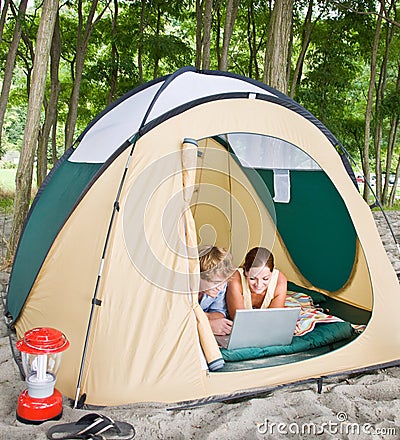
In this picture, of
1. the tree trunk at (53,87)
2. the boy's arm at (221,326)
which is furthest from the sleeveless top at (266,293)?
the tree trunk at (53,87)

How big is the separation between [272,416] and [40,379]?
3.04 ft

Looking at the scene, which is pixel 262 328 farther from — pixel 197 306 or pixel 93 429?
pixel 93 429

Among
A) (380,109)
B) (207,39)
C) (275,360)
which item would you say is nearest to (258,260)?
(275,360)

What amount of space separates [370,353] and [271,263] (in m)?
0.69

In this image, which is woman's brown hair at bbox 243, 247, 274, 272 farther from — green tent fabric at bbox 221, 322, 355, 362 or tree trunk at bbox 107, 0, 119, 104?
tree trunk at bbox 107, 0, 119, 104

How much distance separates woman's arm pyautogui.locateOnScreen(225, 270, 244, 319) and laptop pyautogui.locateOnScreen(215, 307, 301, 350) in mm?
191

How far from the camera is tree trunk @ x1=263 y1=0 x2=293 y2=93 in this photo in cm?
494

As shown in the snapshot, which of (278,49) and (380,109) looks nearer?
(278,49)

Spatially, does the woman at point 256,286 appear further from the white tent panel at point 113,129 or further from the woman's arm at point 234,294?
the white tent panel at point 113,129

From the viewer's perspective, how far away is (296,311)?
283cm

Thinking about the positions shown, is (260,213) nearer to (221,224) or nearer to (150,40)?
(221,224)

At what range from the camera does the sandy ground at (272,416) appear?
7.23 ft

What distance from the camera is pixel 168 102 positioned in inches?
114

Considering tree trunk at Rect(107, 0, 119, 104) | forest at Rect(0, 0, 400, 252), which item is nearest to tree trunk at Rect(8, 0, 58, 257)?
forest at Rect(0, 0, 400, 252)
